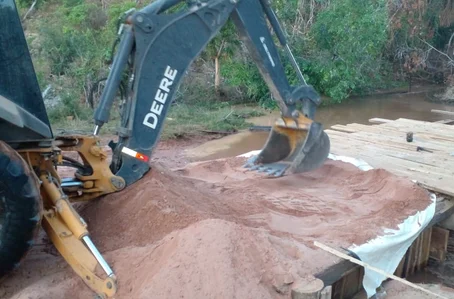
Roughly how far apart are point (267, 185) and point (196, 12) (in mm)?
2013

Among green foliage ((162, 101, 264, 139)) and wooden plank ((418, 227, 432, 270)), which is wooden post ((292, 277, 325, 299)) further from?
green foliage ((162, 101, 264, 139))

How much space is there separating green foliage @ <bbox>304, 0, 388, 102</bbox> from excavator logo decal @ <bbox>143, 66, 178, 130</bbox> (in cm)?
955

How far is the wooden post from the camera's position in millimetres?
3365

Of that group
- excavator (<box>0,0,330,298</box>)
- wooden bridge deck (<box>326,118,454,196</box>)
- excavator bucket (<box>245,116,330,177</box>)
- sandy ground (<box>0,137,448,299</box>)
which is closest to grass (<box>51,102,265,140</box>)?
wooden bridge deck (<box>326,118,454,196</box>)

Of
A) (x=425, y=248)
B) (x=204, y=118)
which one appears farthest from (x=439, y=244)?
(x=204, y=118)

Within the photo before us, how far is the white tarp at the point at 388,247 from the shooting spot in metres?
4.34

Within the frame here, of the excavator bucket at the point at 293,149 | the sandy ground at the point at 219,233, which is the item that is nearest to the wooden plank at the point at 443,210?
the sandy ground at the point at 219,233

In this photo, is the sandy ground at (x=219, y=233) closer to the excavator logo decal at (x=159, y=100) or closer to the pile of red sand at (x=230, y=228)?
the pile of red sand at (x=230, y=228)

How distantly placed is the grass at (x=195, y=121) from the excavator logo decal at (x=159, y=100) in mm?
5554

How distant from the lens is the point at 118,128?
4551mm

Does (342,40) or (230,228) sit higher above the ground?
(230,228)

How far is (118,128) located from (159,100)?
0.41 metres

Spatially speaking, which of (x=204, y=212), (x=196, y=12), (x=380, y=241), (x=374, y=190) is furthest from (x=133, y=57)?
(x=374, y=190)

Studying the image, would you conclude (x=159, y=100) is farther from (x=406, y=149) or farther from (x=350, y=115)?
(x=350, y=115)
